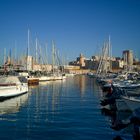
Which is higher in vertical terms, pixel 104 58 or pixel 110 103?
pixel 104 58

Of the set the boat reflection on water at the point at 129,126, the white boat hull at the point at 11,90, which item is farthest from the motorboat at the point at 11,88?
the boat reflection on water at the point at 129,126

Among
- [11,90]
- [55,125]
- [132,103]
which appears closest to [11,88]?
[11,90]

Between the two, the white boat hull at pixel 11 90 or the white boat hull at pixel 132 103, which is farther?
the white boat hull at pixel 11 90

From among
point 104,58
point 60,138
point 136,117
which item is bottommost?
point 60,138

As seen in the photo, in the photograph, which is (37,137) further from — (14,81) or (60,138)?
(14,81)

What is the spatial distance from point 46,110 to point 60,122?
24.0 feet

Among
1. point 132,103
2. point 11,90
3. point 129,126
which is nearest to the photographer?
point 129,126

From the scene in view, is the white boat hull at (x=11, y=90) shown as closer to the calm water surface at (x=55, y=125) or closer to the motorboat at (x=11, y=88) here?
the motorboat at (x=11, y=88)

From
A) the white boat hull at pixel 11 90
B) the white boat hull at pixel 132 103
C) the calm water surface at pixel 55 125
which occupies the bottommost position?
the calm water surface at pixel 55 125

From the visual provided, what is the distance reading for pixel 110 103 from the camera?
33250 millimetres

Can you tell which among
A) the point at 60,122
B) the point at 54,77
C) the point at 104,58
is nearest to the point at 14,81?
the point at 60,122

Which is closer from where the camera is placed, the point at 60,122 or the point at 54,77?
the point at 60,122

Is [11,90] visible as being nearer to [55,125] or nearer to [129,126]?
[55,125]

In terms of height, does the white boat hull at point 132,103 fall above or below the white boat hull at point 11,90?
below
